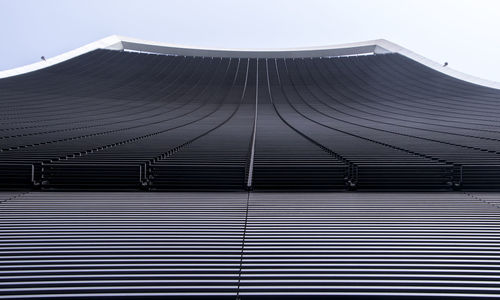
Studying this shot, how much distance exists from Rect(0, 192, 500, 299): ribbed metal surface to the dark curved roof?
1.12 m

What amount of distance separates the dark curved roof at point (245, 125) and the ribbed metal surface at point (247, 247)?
3.69 feet

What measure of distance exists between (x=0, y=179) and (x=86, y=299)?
5501 mm

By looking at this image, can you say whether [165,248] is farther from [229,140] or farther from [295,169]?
[229,140]

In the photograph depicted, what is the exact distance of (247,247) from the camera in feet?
17.7

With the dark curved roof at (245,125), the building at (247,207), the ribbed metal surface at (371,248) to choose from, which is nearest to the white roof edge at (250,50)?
the dark curved roof at (245,125)

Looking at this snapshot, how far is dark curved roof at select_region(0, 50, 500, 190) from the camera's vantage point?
880 cm

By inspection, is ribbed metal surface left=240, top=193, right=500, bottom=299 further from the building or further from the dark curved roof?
the dark curved roof

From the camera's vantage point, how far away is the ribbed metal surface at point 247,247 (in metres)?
4.39

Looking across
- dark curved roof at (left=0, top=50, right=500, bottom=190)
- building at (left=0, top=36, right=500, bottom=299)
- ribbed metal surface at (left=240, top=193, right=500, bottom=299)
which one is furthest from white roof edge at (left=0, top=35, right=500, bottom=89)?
ribbed metal surface at (left=240, top=193, right=500, bottom=299)

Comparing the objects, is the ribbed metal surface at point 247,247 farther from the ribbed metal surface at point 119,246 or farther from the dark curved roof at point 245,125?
the dark curved roof at point 245,125

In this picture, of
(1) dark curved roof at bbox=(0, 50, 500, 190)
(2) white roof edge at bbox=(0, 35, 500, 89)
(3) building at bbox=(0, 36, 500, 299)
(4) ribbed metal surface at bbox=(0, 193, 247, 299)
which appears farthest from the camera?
(2) white roof edge at bbox=(0, 35, 500, 89)

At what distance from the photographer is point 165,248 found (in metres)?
5.26

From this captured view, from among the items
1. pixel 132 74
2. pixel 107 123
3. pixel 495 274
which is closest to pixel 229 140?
pixel 107 123

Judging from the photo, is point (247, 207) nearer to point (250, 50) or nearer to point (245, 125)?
point (245, 125)
